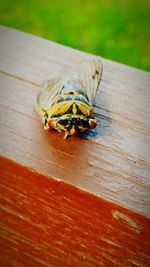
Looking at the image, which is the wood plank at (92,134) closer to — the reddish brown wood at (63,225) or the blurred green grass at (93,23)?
the reddish brown wood at (63,225)

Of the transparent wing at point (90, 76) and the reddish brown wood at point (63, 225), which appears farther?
the transparent wing at point (90, 76)

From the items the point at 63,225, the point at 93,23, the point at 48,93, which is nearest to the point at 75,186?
the point at 63,225

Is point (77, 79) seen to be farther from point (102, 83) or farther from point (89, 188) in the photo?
point (89, 188)

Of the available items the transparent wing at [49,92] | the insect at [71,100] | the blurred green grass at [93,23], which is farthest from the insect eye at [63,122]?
the blurred green grass at [93,23]

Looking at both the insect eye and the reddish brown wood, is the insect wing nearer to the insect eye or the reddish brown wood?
the insect eye

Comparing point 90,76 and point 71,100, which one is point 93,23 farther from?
point 71,100

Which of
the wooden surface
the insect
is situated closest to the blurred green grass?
the insect

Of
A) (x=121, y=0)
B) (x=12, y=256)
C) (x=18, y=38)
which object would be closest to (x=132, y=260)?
(x=12, y=256)
